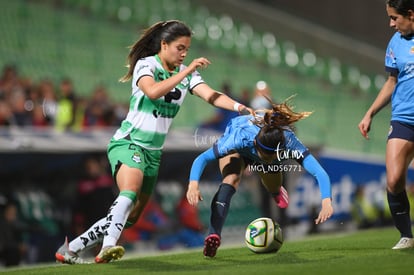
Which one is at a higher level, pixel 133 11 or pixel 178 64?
pixel 178 64

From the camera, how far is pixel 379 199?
2317cm

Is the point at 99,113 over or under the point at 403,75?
under

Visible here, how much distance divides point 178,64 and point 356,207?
13585mm

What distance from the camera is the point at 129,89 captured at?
74.4 feet

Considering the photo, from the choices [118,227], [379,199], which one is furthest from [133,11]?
[118,227]

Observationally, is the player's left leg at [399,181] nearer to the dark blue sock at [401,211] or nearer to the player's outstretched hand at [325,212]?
the dark blue sock at [401,211]

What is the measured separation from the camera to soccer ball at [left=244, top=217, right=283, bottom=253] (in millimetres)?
9938

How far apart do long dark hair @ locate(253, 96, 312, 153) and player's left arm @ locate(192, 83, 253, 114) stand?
0.18 metres

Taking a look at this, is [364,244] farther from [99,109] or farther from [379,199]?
[379,199]

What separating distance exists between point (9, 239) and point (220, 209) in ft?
19.0

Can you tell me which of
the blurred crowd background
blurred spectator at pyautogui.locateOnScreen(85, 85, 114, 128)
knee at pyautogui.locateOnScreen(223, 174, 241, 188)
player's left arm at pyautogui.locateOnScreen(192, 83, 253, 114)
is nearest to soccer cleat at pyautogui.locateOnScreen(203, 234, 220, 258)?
knee at pyautogui.locateOnScreen(223, 174, 241, 188)

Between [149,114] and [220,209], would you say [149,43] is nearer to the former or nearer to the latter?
[149,114]

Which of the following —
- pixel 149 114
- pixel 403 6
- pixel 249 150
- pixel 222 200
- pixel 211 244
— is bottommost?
pixel 211 244

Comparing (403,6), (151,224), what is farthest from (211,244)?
(151,224)
